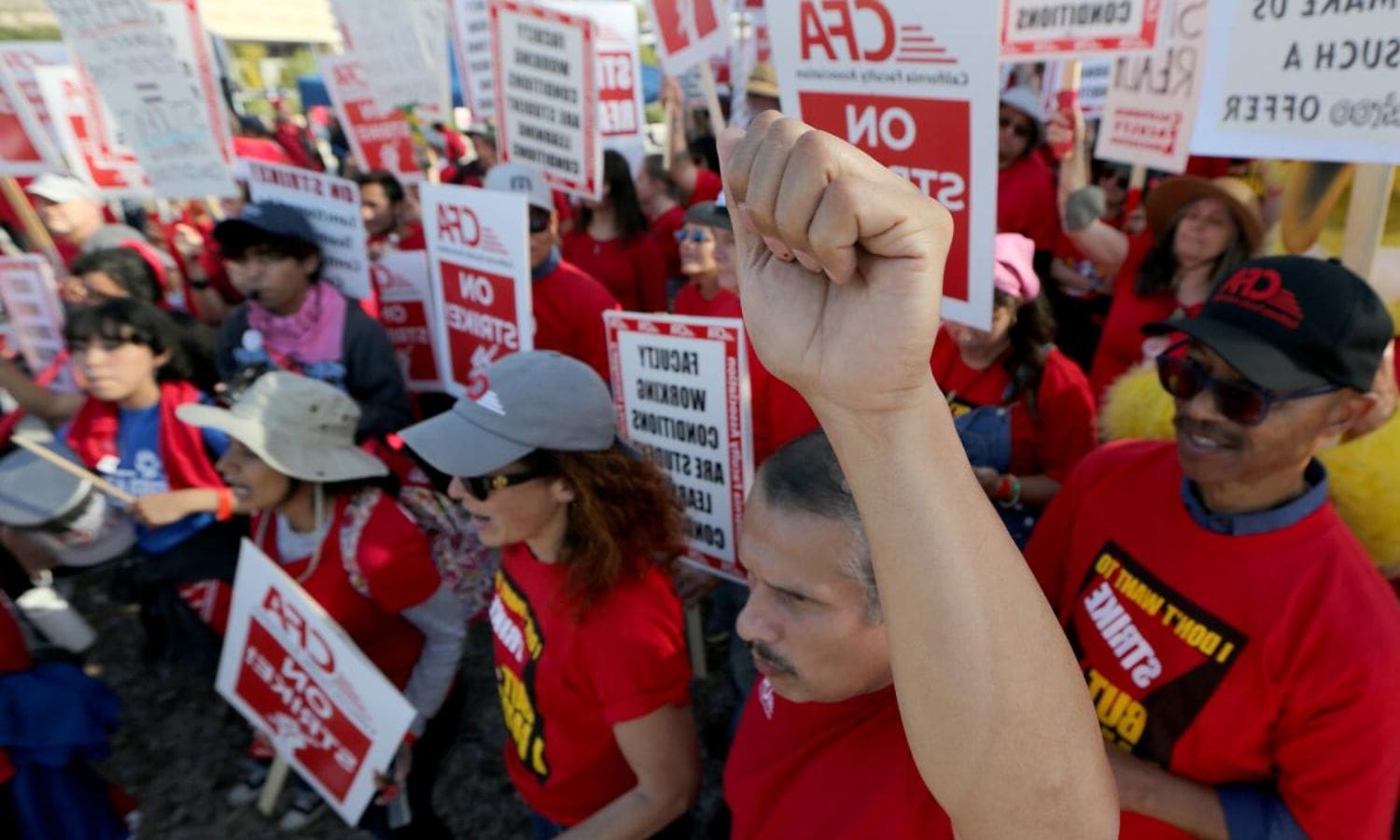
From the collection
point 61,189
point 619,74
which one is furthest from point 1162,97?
point 61,189

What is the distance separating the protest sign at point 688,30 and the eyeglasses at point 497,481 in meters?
2.92

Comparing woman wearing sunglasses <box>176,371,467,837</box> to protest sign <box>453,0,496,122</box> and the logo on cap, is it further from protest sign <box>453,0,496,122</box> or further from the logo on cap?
protest sign <box>453,0,496,122</box>

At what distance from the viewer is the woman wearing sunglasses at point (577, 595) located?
173cm

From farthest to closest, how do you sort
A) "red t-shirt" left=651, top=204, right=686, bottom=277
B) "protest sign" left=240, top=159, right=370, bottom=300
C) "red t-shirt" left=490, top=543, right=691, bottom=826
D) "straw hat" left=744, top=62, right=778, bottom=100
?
"straw hat" left=744, top=62, right=778, bottom=100
"red t-shirt" left=651, top=204, right=686, bottom=277
"protest sign" left=240, top=159, right=370, bottom=300
"red t-shirt" left=490, top=543, right=691, bottom=826

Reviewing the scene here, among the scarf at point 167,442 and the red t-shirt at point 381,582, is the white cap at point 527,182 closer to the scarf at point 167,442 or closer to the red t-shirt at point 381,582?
the scarf at point 167,442

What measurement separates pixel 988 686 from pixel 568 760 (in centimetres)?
140

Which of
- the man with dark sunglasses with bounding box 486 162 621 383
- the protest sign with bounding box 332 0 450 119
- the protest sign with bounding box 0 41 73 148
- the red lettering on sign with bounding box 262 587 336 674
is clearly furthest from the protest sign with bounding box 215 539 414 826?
the protest sign with bounding box 0 41 73 148

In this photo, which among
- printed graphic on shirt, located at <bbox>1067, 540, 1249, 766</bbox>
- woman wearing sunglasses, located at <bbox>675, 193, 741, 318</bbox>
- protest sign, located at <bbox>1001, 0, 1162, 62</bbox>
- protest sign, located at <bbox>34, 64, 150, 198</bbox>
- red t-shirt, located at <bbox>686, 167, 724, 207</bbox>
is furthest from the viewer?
red t-shirt, located at <bbox>686, 167, 724, 207</bbox>

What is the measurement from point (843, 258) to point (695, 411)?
186 centimetres

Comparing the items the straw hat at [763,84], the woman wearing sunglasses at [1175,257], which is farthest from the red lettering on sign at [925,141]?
the straw hat at [763,84]

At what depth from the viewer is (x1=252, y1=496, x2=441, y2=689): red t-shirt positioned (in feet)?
7.84

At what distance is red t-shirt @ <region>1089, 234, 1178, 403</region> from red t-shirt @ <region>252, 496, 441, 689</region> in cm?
A: 249

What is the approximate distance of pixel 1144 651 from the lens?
4.99 feet

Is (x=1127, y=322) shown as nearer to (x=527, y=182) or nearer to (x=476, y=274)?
(x=476, y=274)
